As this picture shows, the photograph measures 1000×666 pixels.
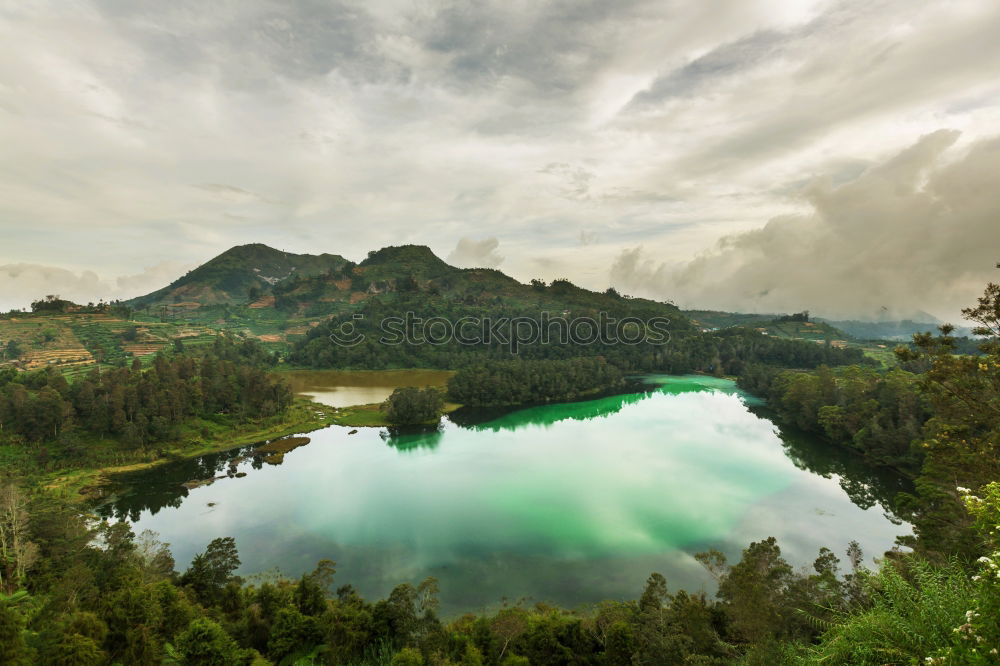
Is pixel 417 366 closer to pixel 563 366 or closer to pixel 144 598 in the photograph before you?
pixel 563 366

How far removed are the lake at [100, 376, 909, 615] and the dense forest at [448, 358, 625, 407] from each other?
2056 centimetres

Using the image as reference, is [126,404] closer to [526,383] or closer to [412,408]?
[412,408]

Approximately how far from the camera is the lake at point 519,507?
28750 mm

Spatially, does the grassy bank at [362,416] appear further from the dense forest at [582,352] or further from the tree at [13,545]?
the dense forest at [582,352]

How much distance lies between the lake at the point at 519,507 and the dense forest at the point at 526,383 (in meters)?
20.6

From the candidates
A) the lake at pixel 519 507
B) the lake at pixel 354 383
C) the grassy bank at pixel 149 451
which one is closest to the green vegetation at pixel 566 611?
the grassy bank at pixel 149 451

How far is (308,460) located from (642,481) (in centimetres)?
3722

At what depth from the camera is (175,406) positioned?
5369cm

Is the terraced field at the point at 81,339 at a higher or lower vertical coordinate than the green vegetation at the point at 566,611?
higher

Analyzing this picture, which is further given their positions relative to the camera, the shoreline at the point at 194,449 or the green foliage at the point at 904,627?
the shoreline at the point at 194,449

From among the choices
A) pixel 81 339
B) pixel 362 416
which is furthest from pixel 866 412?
pixel 81 339

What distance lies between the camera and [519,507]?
125 ft

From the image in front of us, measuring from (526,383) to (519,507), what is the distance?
158 ft

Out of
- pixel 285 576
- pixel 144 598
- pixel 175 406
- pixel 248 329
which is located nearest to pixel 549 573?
pixel 285 576
